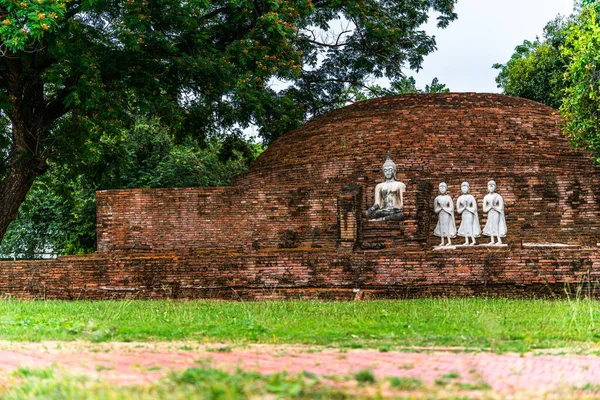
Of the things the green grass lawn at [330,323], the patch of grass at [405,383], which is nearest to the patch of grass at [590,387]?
the patch of grass at [405,383]

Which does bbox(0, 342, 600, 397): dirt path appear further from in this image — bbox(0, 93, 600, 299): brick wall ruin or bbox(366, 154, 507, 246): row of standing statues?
bbox(366, 154, 507, 246): row of standing statues

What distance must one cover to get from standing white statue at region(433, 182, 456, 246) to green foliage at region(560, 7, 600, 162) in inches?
122

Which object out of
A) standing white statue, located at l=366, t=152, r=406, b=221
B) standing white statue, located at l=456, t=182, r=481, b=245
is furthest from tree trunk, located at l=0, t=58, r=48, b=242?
standing white statue, located at l=456, t=182, r=481, b=245

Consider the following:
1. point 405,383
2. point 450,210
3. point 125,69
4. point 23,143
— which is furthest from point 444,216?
point 405,383

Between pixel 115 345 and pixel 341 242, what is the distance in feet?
26.8

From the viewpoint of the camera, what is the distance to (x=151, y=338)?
600cm

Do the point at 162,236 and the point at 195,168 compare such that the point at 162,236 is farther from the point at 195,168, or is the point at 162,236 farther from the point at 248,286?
the point at 195,168

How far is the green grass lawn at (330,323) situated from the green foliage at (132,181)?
9.81 metres

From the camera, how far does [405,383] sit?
352 cm

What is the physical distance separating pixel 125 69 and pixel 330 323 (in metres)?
8.08

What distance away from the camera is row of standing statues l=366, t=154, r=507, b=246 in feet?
40.6

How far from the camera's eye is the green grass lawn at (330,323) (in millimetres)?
5875

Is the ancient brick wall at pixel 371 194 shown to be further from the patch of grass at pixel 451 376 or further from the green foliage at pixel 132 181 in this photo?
the patch of grass at pixel 451 376

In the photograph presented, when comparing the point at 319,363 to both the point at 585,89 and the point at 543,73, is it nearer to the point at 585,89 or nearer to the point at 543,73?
the point at 585,89
